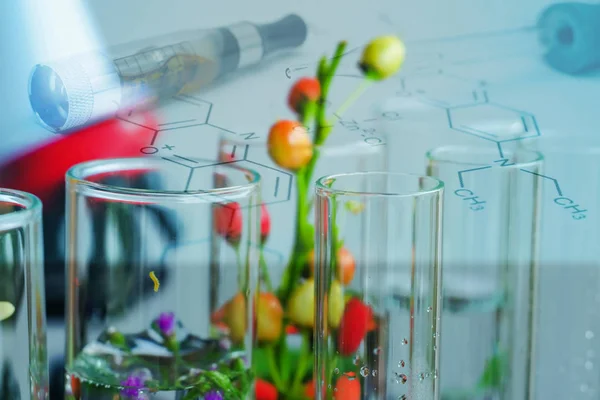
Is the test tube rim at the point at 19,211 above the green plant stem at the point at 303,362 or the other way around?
above

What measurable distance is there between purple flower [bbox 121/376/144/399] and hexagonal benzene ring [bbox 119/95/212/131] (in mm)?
158

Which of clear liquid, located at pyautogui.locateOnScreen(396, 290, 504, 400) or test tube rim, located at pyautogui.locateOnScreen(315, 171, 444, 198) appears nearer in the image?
test tube rim, located at pyautogui.locateOnScreen(315, 171, 444, 198)

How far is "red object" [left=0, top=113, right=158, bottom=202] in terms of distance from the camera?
554 millimetres

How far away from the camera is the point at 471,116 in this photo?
1.82ft

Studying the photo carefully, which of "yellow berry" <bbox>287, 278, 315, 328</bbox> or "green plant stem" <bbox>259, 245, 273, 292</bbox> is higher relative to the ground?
"green plant stem" <bbox>259, 245, 273, 292</bbox>

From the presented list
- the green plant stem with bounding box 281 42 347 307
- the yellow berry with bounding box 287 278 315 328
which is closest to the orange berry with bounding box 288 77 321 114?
the green plant stem with bounding box 281 42 347 307

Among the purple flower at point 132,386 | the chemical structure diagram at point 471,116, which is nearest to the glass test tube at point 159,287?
the purple flower at point 132,386

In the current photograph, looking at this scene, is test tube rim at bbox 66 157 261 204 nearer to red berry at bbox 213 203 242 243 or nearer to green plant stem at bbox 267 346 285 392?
red berry at bbox 213 203 242 243

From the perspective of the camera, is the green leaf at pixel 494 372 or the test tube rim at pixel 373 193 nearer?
the test tube rim at pixel 373 193

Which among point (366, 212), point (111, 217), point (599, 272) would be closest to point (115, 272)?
point (111, 217)

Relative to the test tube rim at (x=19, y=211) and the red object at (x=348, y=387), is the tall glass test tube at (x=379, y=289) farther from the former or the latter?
the test tube rim at (x=19, y=211)

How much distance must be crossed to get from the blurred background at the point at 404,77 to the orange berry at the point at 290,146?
0.01 meters

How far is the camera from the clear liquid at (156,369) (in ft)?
1.65

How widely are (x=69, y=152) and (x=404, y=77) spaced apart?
8.9 inches
